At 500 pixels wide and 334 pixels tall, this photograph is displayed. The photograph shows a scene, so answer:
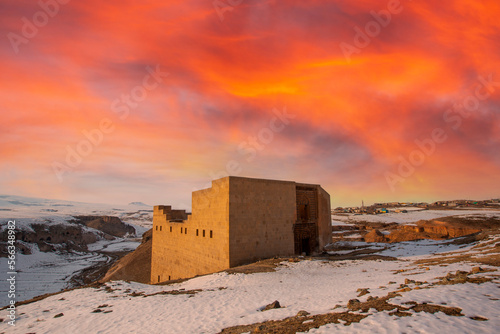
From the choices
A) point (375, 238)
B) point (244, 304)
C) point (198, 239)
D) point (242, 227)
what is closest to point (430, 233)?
point (375, 238)

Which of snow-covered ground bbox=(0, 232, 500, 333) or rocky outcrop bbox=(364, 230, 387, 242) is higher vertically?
snow-covered ground bbox=(0, 232, 500, 333)

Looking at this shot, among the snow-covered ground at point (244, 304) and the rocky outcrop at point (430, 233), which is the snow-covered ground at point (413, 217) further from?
the snow-covered ground at point (244, 304)

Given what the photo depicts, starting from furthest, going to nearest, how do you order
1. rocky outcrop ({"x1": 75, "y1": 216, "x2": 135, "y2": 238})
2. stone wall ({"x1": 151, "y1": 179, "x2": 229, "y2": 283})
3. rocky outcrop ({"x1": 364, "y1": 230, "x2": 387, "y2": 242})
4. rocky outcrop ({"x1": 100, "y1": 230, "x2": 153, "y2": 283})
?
rocky outcrop ({"x1": 75, "y1": 216, "x2": 135, "y2": 238}), rocky outcrop ({"x1": 364, "y1": 230, "x2": 387, "y2": 242}), rocky outcrop ({"x1": 100, "y1": 230, "x2": 153, "y2": 283}), stone wall ({"x1": 151, "y1": 179, "x2": 229, "y2": 283})

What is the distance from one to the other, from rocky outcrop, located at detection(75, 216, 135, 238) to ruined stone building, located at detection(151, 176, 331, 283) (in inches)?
2767

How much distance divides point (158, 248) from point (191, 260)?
27.8ft

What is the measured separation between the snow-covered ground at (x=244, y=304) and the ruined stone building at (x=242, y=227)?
3837 millimetres

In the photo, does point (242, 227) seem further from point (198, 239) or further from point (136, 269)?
point (136, 269)

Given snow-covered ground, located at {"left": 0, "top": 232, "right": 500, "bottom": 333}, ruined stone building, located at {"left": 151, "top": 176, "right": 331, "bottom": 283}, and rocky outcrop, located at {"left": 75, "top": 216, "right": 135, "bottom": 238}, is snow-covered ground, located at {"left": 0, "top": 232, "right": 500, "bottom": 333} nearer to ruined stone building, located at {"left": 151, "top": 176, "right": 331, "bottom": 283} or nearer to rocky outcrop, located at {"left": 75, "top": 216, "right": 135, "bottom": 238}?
ruined stone building, located at {"left": 151, "top": 176, "right": 331, "bottom": 283}

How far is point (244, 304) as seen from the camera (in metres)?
10.0

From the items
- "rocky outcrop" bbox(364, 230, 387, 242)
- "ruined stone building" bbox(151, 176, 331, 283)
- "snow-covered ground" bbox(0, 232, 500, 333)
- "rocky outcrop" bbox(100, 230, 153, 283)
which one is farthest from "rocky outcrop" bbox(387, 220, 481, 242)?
"rocky outcrop" bbox(100, 230, 153, 283)

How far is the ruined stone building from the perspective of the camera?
61.2 feet

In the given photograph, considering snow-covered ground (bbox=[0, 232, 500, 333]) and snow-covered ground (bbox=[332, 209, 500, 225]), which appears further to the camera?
snow-covered ground (bbox=[332, 209, 500, 225])

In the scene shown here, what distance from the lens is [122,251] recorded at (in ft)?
195

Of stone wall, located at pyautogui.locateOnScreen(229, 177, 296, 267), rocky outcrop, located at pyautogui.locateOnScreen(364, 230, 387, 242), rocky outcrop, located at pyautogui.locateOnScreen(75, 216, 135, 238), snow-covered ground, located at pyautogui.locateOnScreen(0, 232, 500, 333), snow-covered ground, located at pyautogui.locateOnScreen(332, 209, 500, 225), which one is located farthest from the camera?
rocky outcrop, located at pyautogui.locateOnScreen(75, 216, 135, 238)
